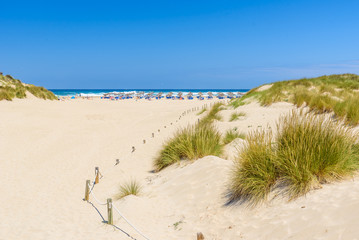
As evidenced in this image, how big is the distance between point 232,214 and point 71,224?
333 centimetres

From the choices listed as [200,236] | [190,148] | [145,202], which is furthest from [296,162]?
[190,148]

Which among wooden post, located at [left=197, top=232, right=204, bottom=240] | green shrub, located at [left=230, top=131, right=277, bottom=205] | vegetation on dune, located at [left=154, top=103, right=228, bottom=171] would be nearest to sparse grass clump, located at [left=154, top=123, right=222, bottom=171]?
vegetation on dune, located at [left=154, top=103, right=228, bottom=171]

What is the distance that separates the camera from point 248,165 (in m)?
5.07

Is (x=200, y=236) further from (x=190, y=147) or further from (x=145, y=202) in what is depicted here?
(x=190, y=147)

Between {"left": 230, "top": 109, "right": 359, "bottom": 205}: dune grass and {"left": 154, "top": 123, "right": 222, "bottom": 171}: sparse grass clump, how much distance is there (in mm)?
3052

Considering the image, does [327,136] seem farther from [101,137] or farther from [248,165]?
[101,137]

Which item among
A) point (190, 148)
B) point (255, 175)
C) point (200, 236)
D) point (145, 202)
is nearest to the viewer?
point (200, 236)

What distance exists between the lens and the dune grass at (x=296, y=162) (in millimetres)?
4359

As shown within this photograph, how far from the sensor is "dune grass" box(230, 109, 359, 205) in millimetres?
4359

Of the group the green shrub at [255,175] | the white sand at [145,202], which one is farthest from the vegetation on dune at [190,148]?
the green shrub at [255,175]

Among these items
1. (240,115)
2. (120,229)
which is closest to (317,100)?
(240,115)

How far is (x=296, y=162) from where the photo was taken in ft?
14.2

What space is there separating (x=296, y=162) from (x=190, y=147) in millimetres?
4333

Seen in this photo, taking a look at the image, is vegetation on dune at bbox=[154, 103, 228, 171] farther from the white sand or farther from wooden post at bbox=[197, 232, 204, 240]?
wooden post at bbox=[197, 232, 204, 240]
